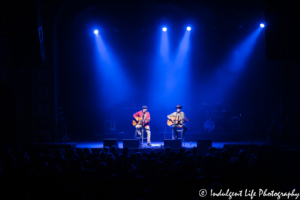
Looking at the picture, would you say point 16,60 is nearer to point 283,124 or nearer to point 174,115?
point 174,115

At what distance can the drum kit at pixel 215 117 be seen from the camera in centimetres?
1384

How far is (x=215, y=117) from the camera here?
14086mm

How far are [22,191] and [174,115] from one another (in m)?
9.04

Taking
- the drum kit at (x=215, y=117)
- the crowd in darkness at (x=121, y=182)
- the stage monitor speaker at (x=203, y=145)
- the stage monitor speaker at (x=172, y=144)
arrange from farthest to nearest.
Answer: the drum kit at (x=215, y=117) → the stage monitor speaker at (x=172, y=144) → the stage monitor speaker at (x=203, y=145) → the crowd in darkness at (x=121, y=182)

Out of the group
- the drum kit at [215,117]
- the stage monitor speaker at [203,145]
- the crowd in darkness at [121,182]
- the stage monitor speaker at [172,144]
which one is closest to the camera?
the crowd in darkness at [121,182]

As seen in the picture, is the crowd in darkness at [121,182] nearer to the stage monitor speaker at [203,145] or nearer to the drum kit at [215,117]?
the stage monitor speaker at [203,145]

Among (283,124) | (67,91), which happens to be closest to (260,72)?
(283,124)

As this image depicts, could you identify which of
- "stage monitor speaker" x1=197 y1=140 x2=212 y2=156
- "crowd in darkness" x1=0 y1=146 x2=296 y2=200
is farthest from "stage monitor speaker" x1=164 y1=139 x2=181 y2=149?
"crowd in darkness" x1=0 y1=146 x2=296 y2=200

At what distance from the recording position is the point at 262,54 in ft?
48.2

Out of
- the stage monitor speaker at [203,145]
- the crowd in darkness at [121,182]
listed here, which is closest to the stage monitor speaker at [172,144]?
the stage monitor speaker at [203,145]

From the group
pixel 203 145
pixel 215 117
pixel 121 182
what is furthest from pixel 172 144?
pixel 121 182

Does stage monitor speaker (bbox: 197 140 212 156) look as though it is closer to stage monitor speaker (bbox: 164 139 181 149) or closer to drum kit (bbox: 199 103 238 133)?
stage monitor speaker (bbox: 164 139 181 149)

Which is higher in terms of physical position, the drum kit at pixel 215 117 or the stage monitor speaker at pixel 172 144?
the drum kit at pixel 215 117

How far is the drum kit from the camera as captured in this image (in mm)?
13836
